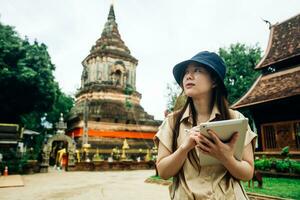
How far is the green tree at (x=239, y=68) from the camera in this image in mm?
22812

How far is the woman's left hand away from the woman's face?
442mm

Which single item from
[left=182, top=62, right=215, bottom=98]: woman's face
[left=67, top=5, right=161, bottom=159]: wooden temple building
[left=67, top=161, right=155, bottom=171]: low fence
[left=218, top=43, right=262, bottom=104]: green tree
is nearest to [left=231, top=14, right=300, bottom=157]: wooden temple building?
[left=218, top=43, right=262, bottom=104]: green tree

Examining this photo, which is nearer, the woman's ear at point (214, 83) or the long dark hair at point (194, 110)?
the long dark hair at point (194, 110)

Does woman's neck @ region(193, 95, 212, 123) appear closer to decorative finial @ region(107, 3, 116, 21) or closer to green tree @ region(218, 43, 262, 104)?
green tree @ region(218, 43, 262, 104)

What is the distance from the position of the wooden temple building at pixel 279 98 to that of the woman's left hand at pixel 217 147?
1082cm

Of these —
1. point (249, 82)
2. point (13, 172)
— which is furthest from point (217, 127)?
point (249, 82)

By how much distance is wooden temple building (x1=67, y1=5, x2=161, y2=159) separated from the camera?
25.7 m

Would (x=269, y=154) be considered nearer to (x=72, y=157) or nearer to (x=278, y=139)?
(x=278, y=139)

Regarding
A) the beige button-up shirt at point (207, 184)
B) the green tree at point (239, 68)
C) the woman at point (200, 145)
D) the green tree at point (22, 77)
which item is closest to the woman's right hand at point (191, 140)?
the woman at point (200, 145)

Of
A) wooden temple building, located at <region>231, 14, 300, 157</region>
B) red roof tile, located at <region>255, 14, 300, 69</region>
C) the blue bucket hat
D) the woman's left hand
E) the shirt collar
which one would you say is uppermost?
red roof tile, located at <region>255, 14, 300, 69</region>

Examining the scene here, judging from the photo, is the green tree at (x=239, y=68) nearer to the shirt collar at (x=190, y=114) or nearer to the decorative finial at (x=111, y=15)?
the decorative finial at (x=111, y=15)

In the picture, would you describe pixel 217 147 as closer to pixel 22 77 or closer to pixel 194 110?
pixel 194 110

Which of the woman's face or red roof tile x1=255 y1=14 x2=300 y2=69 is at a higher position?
red roof tile x1=255 y1=14 x2=300 y2=69

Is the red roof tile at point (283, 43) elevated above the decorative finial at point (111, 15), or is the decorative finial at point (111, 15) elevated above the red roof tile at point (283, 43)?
the decorative finial at point (111, 15)
